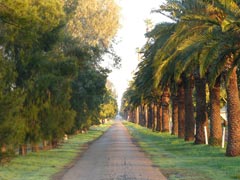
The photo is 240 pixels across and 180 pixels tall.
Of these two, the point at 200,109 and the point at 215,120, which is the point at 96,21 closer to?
the point at 200,109

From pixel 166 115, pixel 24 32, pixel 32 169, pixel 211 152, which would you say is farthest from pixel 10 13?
pixel 166 115

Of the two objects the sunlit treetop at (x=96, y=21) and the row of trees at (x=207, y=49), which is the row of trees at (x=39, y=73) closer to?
the row of trees at (x=207, y=49)

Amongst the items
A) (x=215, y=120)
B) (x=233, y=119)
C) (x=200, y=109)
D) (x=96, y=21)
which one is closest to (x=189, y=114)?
(x=200, y=109)

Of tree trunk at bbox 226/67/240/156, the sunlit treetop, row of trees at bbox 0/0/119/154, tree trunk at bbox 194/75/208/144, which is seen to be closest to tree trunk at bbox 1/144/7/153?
row of trees at bbox 0/0/119/154

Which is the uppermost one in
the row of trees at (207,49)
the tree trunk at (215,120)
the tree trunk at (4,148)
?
the row of trees at (207,49)

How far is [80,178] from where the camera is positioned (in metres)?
17.0

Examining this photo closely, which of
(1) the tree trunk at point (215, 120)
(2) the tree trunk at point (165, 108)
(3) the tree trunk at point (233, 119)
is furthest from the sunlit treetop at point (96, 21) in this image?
(3) the tree trunk at point (233, 119)

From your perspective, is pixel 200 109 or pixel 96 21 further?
pixel 96 21

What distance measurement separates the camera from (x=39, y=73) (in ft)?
86.6

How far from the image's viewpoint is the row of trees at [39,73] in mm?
20969

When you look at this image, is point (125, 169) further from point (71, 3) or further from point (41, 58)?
point (71, 3)

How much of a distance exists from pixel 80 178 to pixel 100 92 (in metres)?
24.4

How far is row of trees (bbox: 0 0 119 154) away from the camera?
826 inches

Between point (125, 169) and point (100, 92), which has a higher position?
point (100, 92)
